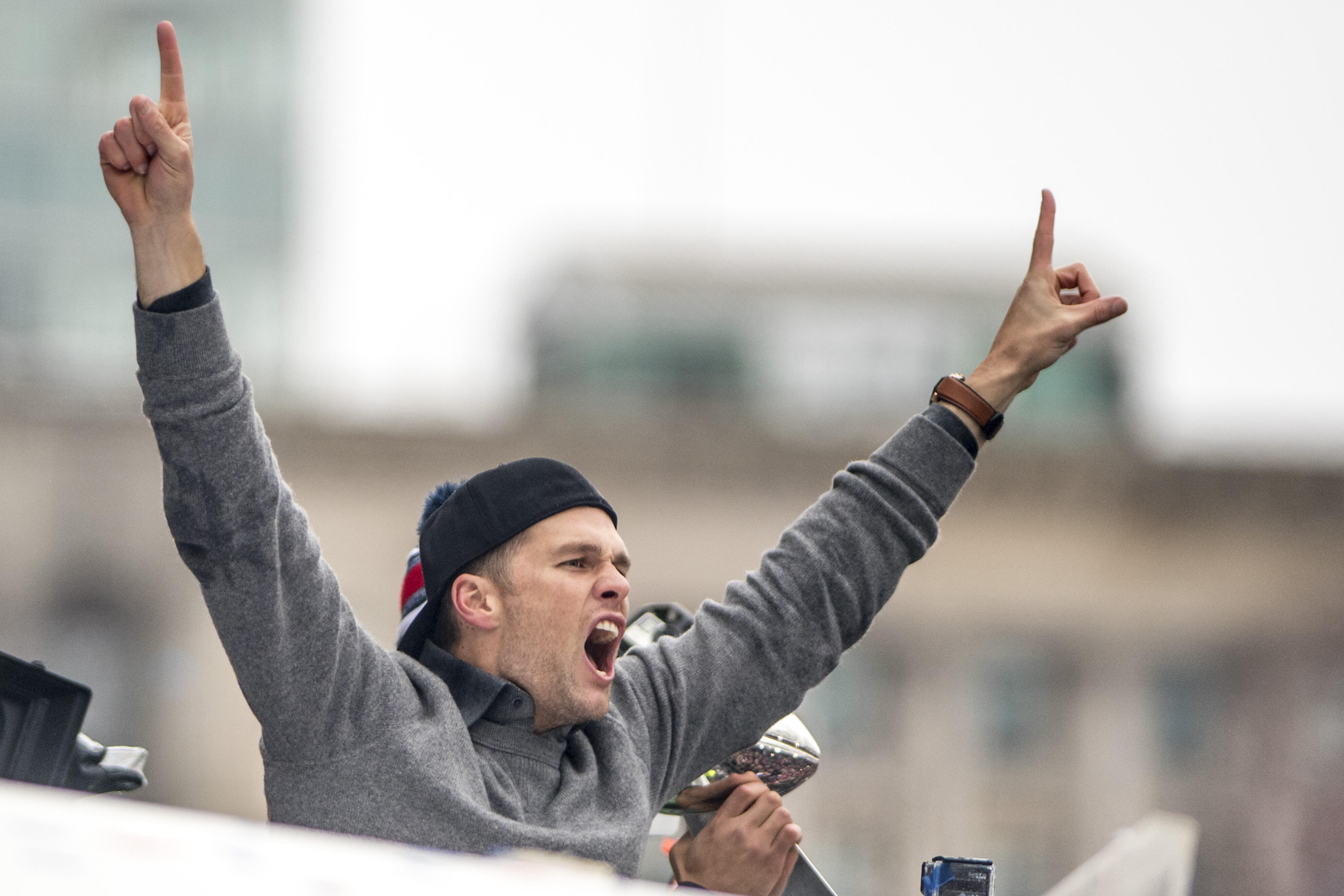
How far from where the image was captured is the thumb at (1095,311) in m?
2.29

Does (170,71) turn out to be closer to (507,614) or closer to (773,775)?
(507,614)

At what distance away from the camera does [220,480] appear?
174 cm

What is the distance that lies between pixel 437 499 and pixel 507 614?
299 millimetres

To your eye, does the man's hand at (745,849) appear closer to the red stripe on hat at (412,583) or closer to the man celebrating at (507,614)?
the man celebrating at (507,614)

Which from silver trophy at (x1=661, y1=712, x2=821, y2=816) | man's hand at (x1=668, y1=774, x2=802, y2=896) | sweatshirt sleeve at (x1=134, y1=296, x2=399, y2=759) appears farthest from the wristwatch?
sweatshirt sleeve at (x1=134, y1=296, x2=399, y2=759)

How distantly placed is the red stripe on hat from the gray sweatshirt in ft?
0.93

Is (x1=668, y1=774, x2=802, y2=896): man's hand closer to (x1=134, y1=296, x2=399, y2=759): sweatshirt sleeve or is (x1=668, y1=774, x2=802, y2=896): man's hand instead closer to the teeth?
the teeth

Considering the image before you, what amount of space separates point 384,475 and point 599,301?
4280 mm

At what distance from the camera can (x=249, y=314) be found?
27.2 meters

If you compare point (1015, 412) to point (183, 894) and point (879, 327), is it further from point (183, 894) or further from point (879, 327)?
point (183, 894)

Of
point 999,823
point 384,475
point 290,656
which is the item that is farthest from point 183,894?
point 999,823

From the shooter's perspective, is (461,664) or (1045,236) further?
(1045,236)

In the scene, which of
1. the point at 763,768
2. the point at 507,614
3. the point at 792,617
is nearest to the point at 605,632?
the point at 507,614

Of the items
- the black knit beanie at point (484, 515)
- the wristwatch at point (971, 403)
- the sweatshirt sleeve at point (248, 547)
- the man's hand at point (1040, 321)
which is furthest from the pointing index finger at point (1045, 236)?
the sweatshirt sleeve at point (248, 547)
